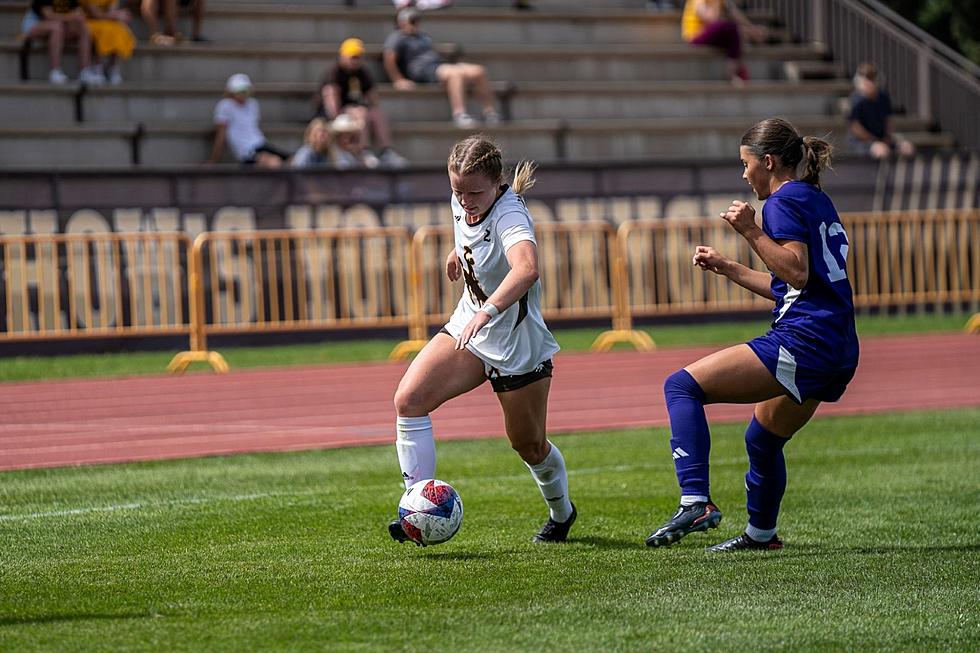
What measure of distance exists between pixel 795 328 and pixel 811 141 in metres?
0.85

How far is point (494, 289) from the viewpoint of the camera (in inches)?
273

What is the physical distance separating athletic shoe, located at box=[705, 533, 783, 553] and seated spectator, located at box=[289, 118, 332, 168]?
1381 centimetres

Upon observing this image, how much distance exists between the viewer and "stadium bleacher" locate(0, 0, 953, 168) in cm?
2058

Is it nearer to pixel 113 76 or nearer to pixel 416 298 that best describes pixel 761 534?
pixel 416 298

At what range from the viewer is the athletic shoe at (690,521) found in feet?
21.4

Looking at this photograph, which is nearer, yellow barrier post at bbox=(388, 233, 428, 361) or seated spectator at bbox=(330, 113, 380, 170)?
yellow barrier post at bbox=(388, 233, 428, 361)

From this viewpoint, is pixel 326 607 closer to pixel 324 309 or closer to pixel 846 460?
pixel 846 460

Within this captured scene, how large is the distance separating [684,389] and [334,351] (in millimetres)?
11878

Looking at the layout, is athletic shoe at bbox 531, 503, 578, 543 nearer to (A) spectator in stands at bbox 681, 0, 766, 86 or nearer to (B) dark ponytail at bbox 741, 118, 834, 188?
(B) dark ponytail at bbox 741, 118, 834, 188

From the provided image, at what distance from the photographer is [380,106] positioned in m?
22.9

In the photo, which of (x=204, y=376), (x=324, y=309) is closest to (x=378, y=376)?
(x=204, y=376)

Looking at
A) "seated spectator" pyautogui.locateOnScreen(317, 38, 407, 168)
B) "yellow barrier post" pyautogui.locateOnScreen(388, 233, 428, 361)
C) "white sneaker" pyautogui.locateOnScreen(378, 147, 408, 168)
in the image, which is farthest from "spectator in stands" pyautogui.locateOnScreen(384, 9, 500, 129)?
"yellow barrier post" pyautogui.locateOnScreen(388, 233, 428, 361)

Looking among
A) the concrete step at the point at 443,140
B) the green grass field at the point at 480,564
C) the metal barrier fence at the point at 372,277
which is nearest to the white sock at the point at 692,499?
the green grass field at the point at 480,564

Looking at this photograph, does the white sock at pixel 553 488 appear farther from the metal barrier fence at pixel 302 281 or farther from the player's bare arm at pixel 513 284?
the metal barrier fence at pixel 302 281
